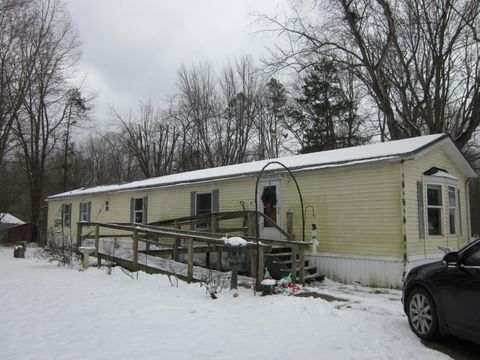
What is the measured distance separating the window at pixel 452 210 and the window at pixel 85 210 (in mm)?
17303

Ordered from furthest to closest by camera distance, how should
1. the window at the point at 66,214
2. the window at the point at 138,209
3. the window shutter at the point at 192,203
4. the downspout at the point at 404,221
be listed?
the window at the point at 66,214, the window at the point at 138,209, the window shutter at the point at 192,203, the downspout at the point at 404,221

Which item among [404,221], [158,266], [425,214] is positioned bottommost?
[158,266]

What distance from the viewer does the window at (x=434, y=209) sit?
11.0 m

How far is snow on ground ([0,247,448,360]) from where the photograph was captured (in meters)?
4.98

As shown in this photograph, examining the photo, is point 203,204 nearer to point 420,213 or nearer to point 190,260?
point 190,260

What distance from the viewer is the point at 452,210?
12.2m

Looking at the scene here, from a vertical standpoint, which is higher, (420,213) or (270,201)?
(270,201)

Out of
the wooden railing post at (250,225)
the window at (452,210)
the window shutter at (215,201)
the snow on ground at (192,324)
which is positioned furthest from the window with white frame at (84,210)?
the window at (452,210)

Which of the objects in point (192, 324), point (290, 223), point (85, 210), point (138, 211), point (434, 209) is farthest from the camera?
point (85, 210)

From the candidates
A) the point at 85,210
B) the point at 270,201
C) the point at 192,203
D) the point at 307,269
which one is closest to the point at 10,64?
the point at 85,210

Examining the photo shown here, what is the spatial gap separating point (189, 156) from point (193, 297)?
28.9 metres

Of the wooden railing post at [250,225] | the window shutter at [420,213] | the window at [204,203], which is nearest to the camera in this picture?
the window shutter at [420,213]

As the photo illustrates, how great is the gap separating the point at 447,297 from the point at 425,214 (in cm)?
578

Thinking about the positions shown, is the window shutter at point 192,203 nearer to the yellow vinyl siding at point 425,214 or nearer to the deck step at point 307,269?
the deck step at point 307,269
